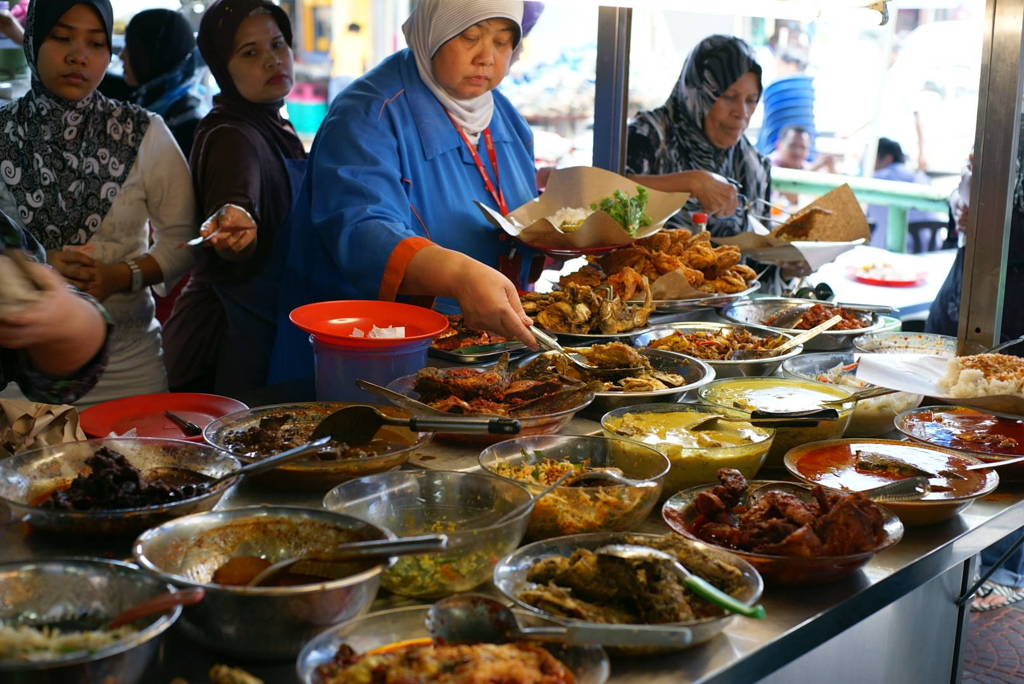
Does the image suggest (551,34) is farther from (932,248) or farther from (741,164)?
(741,164)

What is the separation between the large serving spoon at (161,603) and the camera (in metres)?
1.10

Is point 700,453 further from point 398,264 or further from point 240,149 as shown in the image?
point 240,149

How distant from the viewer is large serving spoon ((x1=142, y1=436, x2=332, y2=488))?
1490mm

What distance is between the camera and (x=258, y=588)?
114 centimetres

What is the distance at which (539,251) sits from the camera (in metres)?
2.98

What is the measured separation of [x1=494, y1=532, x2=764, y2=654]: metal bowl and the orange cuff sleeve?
1190mm

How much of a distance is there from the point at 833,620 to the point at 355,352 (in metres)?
1.08

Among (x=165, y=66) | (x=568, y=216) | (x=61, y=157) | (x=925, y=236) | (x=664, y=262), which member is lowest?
(x=925, y=236)

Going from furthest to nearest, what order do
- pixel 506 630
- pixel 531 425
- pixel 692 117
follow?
pixel 692 117, pixel 531 425, pixel 506 630

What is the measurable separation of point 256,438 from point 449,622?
68cm

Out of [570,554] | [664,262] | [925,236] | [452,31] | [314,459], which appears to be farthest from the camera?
[925,236]

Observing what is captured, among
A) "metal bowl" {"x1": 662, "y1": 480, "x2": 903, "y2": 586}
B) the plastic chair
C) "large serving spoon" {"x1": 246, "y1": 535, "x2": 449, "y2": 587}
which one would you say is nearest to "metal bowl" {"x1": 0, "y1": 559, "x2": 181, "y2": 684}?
"large serving spoon" {"x1": 246, "y1": 535, "x2": 449, "y2": 587}

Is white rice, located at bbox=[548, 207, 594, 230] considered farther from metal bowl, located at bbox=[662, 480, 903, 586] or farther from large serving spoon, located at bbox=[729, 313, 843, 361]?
metal bowl, located at bbox=[662, 480, 903, 586]

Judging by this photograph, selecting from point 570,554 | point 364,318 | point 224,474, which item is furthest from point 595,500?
point 364,318
